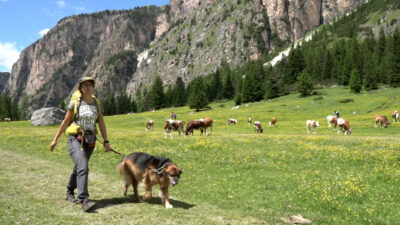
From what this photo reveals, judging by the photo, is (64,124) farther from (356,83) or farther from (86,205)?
(356,83)

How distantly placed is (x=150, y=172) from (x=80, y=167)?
7.78ft

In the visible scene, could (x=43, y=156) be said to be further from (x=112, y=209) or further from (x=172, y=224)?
(x=172, y=224)

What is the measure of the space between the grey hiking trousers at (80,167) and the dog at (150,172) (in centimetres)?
171

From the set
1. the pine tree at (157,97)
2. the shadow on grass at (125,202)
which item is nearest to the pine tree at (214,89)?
the pine tree at (157,97)

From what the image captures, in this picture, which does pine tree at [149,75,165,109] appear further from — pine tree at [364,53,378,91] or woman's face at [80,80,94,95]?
woman's face at [80,80,94,95]

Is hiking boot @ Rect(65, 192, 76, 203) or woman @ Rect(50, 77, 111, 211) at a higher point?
woman @ Rect(50, 77, 111, 211)

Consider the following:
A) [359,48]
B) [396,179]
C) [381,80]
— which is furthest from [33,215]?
[359,48]

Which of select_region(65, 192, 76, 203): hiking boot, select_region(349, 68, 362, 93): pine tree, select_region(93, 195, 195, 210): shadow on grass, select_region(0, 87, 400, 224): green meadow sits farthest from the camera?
select_region(349, 68, 362, 93): pine tree

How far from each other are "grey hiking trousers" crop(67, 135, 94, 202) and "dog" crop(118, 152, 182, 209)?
171 centimetres

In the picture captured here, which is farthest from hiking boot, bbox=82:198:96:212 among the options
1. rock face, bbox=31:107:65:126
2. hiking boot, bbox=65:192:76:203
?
rock face, bbox=31:107:65:126

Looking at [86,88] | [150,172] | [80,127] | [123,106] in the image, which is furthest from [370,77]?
[80,127]

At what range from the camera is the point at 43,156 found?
23266 mm

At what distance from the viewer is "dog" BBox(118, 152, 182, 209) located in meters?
9.62

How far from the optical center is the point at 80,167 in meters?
9.14
